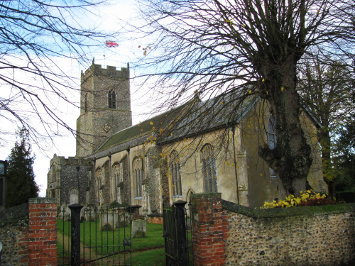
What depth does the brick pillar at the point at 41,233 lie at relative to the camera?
575 centimetres

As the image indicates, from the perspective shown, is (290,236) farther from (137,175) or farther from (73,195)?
(73,195)

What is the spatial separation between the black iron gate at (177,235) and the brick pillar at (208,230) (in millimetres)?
240

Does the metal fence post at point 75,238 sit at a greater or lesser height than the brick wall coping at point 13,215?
lesser

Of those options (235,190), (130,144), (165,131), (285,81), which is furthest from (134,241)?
(130,144)

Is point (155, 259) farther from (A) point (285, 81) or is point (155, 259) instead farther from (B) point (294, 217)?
(A) point (285, 81)

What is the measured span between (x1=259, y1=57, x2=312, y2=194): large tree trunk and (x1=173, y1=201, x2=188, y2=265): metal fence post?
372 cm

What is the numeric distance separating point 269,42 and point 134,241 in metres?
Result: 8.84

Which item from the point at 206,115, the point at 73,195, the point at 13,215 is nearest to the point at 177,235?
the point at 13,215

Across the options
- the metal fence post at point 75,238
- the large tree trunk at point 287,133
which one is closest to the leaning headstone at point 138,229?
the large tree trunk at point 287,133

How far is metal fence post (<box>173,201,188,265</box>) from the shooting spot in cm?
675

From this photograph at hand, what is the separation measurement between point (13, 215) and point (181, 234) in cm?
325

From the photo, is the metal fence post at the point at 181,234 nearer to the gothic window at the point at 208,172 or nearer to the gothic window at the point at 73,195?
the gothic window at the point at 208,172

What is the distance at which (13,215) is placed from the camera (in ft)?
19.0

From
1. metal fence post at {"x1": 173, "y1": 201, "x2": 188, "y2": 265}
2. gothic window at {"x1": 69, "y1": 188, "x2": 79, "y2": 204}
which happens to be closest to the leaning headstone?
metal fence post at {"x1": 173, "y1": 201, "x2": 188, "y2": 265}
